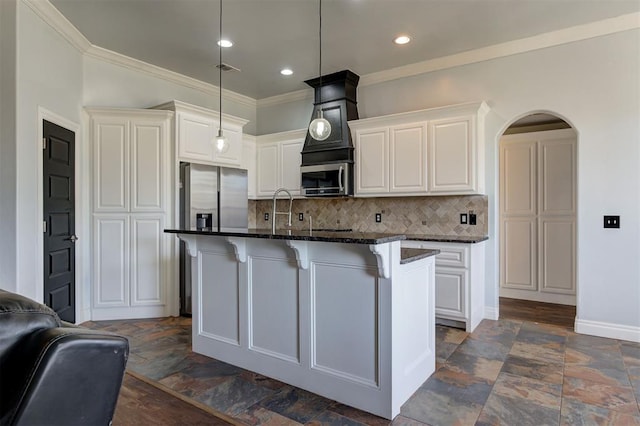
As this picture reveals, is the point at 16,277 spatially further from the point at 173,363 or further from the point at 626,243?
the point at 626,243

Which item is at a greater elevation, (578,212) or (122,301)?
(578,212)

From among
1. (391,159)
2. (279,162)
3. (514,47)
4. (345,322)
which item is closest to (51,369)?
(345,322)

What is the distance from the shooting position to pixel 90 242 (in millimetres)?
4051

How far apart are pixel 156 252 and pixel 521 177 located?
15.6 feet

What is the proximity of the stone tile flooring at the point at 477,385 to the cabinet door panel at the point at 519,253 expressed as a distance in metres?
1.61

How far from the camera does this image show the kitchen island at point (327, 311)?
85.2 inches

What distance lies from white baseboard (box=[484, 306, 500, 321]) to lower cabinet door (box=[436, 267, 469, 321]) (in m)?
0.58

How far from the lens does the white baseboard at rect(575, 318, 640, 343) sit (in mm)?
3418

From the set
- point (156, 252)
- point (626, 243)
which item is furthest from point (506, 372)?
point (156, 252)

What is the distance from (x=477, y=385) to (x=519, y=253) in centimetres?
316

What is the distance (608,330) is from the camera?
3.52 m

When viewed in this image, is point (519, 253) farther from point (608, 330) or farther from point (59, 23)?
point (59, 23)

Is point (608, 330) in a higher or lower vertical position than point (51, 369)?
lower

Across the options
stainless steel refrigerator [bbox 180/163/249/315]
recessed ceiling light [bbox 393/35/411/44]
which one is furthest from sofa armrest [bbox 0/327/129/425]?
recessed ceiling light [bbox 393/35/411/44]
